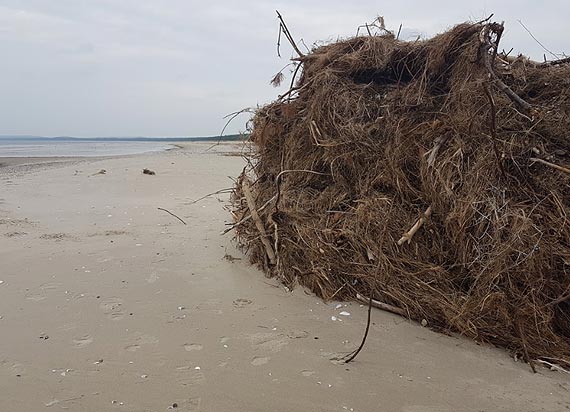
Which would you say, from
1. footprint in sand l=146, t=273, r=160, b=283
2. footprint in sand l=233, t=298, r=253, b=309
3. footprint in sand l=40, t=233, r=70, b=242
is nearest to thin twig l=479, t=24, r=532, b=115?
footprint in sand l=233, t=298, r=253, b=309

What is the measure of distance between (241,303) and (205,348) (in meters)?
0.89

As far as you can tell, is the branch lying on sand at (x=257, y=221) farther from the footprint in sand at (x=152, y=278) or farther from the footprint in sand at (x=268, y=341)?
the footprint in sand at (x=268, y=341)

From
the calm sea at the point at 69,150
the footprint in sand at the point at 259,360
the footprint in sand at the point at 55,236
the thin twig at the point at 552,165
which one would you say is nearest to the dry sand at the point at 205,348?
the footprint in sand at the point at 259,360

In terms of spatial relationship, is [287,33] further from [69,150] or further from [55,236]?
[69,150]

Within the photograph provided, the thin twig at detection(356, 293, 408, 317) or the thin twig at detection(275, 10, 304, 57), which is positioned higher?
the thin twig at detection(275, 10, 304, 57)

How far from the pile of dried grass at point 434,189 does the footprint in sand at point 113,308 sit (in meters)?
1.63

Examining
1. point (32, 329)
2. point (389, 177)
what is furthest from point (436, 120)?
point (32, 329)

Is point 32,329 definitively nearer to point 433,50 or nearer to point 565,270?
point 565,270

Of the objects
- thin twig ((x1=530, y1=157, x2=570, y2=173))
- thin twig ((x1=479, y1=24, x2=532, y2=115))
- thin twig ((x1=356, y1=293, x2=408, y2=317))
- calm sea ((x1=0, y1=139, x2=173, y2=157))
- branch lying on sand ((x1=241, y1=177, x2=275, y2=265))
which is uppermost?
thin twig ((x1=479, y1=24, x2=532, y2=115))

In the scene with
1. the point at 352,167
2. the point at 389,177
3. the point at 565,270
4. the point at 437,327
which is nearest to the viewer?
the point at 565,270

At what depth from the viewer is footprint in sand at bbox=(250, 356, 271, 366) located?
307cm

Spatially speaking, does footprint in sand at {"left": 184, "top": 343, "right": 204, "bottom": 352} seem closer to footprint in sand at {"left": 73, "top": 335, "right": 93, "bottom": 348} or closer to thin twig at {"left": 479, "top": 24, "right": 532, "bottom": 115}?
footprint in sand at {"left": 73, "top": 335, "right": 93, "bottom": 348}

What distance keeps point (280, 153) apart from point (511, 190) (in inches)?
111

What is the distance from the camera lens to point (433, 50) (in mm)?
4582
